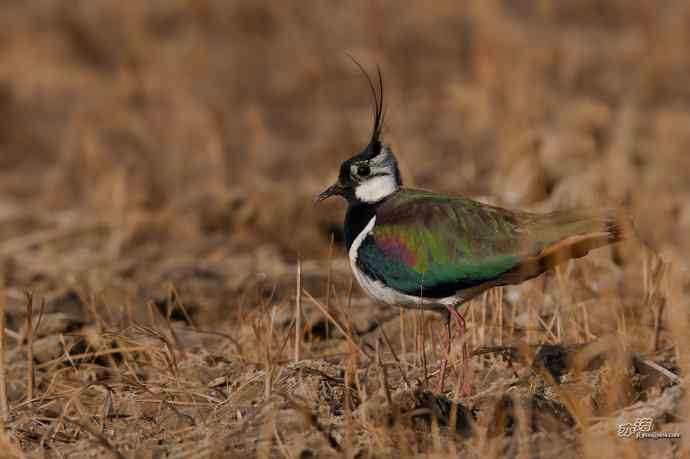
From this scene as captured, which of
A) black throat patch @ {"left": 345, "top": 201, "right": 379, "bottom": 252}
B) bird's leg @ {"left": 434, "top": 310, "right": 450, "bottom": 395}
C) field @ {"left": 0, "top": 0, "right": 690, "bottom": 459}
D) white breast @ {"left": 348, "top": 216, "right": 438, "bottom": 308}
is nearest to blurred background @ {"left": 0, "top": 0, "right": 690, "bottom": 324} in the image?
field @ {"left": 0, "top": 0, "right": 690, "bottom": 459}

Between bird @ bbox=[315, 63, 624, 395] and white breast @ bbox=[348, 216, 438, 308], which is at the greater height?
bird @ bbox=[315, 63, 624, 395]

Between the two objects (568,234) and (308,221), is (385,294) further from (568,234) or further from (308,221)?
(308,221)

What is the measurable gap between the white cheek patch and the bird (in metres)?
0.13

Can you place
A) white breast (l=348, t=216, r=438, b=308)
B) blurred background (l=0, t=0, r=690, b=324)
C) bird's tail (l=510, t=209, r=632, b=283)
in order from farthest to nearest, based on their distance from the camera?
blurred background (l=0, t=0, r=690, b=324)
white breast (l=348, t=216, r=438, b=308)
bird's tail (l=510, t=209, r=632, b=283)

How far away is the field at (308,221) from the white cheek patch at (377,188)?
498 mm

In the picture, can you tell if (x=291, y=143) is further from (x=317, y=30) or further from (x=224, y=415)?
(x=224, y=415)

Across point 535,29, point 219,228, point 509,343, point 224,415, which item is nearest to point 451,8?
point 535,29

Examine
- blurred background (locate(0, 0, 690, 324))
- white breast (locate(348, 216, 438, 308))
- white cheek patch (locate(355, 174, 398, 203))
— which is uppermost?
white cheek patch (locate(355, 174, 398, 203))

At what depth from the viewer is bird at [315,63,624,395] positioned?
193 inches

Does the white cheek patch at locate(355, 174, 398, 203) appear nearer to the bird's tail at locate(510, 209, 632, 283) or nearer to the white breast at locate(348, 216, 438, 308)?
the white breast at locate(348, 216, 438, 308)

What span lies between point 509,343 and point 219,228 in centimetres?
427

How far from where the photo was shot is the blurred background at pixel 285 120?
9086 millimetres

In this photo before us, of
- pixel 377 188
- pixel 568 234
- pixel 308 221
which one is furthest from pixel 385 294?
pixel 308 221

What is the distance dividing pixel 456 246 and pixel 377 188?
74 centimetres
